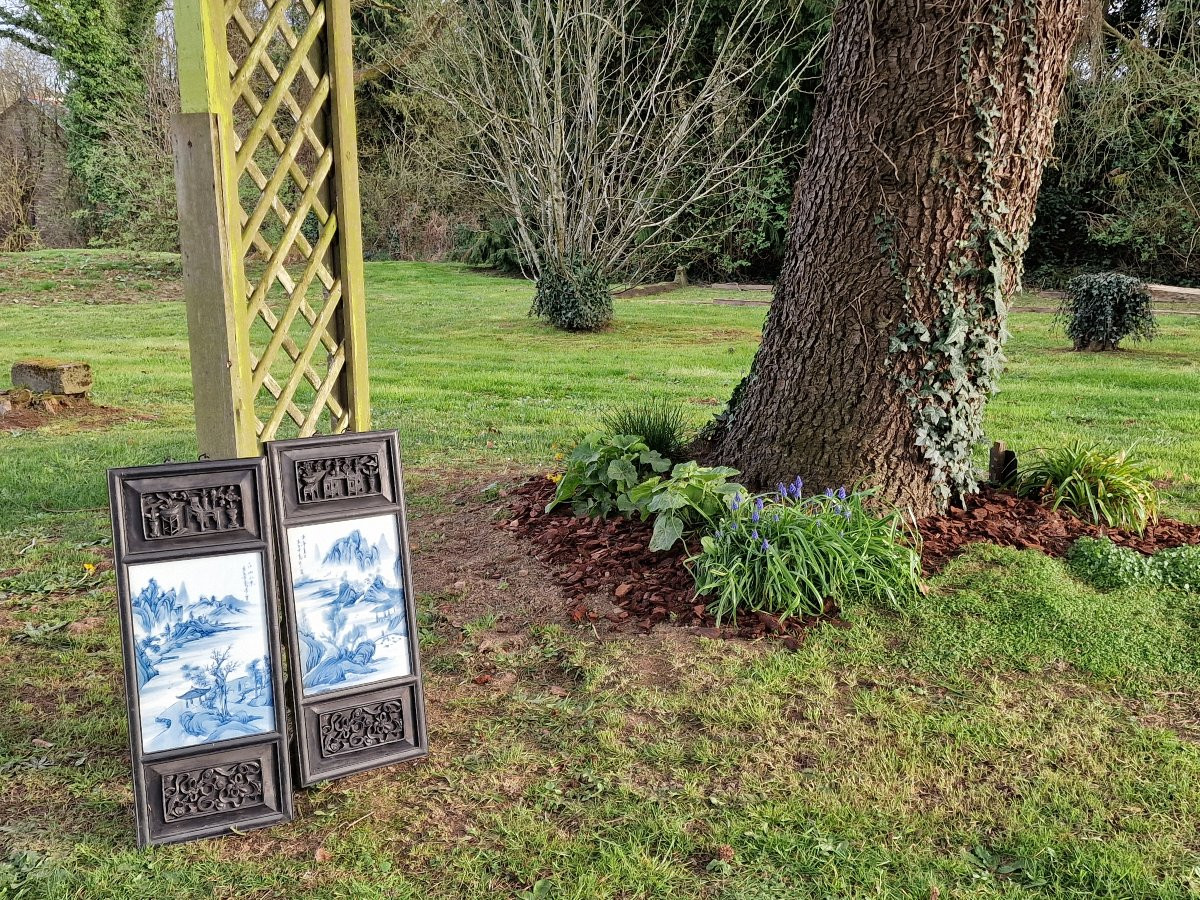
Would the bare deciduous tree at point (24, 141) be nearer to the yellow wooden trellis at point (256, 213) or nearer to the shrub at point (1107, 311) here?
the shrub at point (1107, 311)

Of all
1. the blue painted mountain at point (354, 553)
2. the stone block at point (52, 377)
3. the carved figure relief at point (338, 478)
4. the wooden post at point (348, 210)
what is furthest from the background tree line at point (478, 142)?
the blue painted mountain at point (354, 553)

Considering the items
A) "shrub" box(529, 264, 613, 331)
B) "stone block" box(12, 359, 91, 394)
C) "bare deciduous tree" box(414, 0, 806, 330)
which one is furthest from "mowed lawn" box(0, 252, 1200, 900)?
"shrub" box(529, 264, 613, 331)

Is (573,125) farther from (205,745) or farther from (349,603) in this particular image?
(205,745)

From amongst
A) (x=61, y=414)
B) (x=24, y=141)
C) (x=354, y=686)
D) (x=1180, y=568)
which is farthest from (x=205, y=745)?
(x=24, y=141)

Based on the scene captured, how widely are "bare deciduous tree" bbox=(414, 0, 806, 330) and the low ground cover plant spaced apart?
26.3ft

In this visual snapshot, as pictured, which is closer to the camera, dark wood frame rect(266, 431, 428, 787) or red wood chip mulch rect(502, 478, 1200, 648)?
dark wood frame rect(266, 431, 428, 787)

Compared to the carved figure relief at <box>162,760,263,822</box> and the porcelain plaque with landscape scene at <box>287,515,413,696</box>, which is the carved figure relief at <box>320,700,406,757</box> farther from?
the carved figure relief at <box>162,760,263,822</box>

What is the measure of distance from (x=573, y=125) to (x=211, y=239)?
969 cm

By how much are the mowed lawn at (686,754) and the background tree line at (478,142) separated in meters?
8.29

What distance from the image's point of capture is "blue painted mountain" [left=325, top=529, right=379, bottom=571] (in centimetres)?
247

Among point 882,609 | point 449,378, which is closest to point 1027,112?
point 882,609

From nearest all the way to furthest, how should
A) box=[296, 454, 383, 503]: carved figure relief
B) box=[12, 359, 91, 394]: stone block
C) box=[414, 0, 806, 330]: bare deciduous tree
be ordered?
box=[296, 454, 383, 503]: carved figure relief, box=[12, 359, 91, 394]: stone block, box=[414, 0, 806, 330]: bare deciduous tree

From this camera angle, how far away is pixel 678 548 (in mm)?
3820

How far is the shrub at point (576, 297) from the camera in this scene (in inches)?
483
